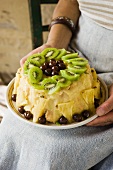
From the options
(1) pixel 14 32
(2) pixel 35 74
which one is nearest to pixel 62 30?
(2) pixel 35 74

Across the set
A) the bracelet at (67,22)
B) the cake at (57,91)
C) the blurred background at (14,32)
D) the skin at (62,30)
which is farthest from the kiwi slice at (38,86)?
the blurred background at (14,32)

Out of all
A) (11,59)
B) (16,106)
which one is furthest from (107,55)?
(11,59)

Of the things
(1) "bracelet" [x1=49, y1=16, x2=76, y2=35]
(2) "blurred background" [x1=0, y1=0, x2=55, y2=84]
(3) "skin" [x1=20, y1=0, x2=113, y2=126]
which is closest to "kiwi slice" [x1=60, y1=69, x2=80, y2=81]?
(3) "skin" [x1=20, y1=0, x2=113, y2=126]

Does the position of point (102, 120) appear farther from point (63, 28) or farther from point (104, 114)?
point (63, 28)

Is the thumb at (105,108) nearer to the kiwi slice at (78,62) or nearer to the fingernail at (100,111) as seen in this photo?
the fingernail at (100,111)

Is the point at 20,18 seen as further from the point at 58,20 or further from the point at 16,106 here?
the point at 16,106

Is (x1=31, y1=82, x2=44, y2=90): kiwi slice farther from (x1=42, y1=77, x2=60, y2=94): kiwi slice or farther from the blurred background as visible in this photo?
the blurred background
